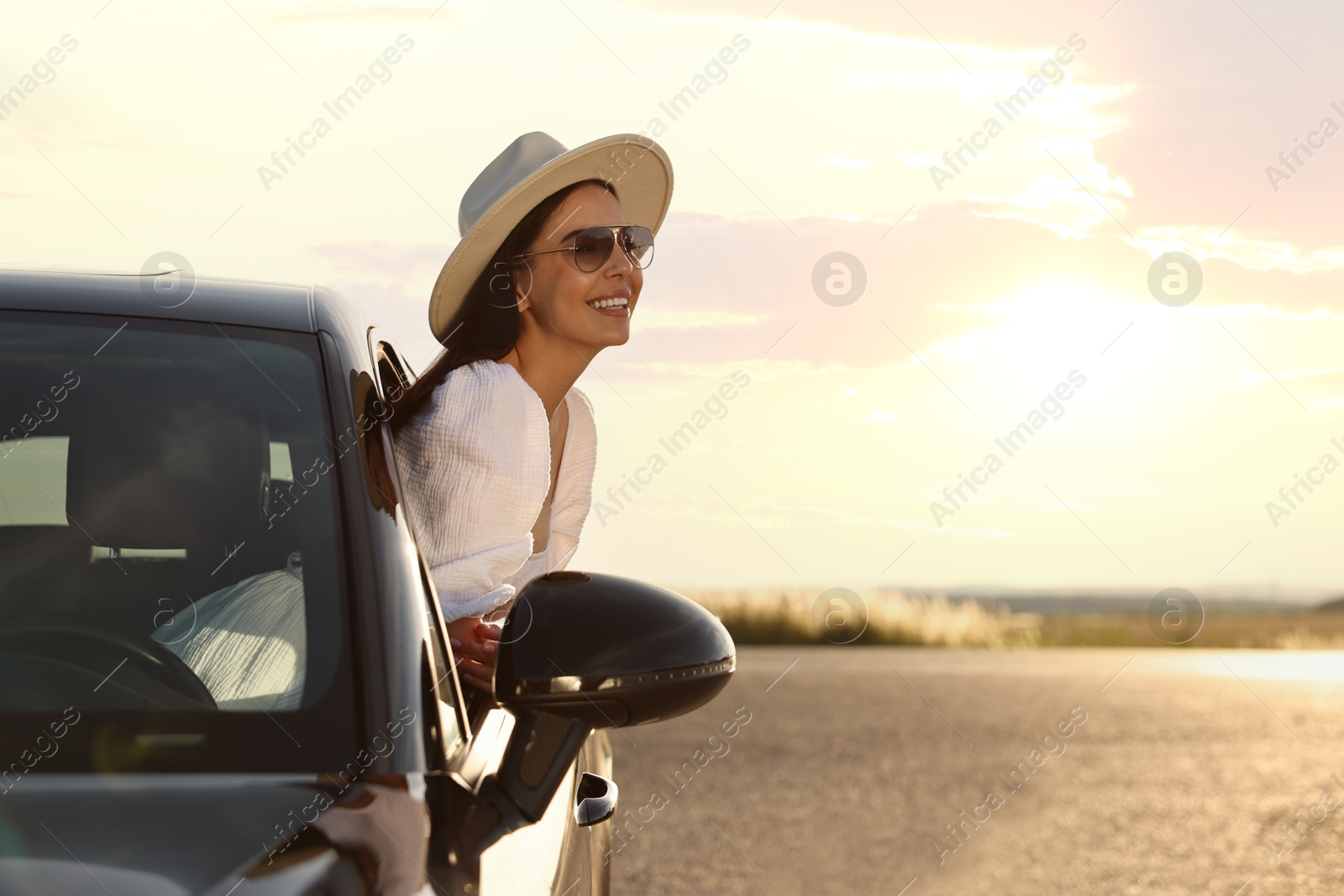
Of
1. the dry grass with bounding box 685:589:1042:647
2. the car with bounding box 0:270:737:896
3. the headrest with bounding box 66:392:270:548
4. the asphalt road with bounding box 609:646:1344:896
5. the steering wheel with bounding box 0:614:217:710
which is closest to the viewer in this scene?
the car with bounding box 0:270:737:896

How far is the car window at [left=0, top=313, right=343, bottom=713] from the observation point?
199 cm

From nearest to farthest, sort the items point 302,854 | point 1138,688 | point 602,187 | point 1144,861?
1. point 302,854
2. point 602,187
3. point 1144,861
4. point 1138,688

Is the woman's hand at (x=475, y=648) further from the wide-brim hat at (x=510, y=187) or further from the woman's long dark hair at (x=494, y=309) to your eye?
the wide-brim hat at (x=510, y=187)

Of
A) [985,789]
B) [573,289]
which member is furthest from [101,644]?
[985,789]

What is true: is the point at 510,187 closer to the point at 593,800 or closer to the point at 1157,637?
the point at 593,800

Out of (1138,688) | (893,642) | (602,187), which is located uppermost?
(602,187)

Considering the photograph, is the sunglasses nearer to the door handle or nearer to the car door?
the car door

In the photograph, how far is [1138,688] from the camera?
12672 mm

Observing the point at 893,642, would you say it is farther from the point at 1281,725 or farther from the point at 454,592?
the point at 454,592

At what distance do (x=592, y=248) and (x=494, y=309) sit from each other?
1.10ft

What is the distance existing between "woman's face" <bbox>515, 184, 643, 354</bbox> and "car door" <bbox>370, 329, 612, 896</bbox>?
0.72m

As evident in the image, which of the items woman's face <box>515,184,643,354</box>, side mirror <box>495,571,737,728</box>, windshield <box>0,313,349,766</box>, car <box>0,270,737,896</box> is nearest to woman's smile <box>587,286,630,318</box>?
woman's face <box>515,184,643,354</box>

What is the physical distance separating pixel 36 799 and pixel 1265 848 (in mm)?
6499

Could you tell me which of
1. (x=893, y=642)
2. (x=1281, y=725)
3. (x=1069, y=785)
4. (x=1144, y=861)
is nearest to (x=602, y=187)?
(x=1144, y=861)
